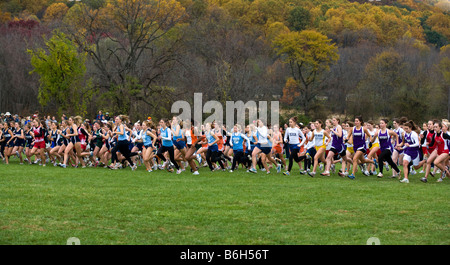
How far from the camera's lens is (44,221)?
8742 mm

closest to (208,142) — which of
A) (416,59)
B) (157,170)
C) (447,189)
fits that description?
(157,170)

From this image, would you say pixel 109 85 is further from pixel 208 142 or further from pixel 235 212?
pixel 235 212

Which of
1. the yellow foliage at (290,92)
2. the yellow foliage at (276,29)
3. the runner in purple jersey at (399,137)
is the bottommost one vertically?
the yellow foliage at (290,92)

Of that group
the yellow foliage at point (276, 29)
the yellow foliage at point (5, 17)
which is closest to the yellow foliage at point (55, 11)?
the yellow foliage at point (5, 17)

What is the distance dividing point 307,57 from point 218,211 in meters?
50.4

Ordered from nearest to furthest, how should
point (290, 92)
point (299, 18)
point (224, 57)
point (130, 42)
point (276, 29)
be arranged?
1. point (130, 42)
2. point (290, 92)
3. point (224, 57)
4. point (276, 29)
5. point (299, 18)

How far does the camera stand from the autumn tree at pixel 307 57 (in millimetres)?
58125

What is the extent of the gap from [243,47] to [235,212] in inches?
2182

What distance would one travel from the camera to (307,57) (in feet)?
192

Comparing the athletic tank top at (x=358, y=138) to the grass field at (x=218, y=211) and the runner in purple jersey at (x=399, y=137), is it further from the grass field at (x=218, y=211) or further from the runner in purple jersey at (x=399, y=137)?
the runner in purple jersey at (x=399, y=137)

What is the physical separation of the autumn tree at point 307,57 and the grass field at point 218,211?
140 feet

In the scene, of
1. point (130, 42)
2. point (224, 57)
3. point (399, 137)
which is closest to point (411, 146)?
point (399, 137)

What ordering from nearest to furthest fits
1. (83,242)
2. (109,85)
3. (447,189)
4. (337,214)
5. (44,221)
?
(83,242), (44,221), (337,214), (447,189), (109,85)

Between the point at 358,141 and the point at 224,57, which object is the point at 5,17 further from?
the point at 358,141
